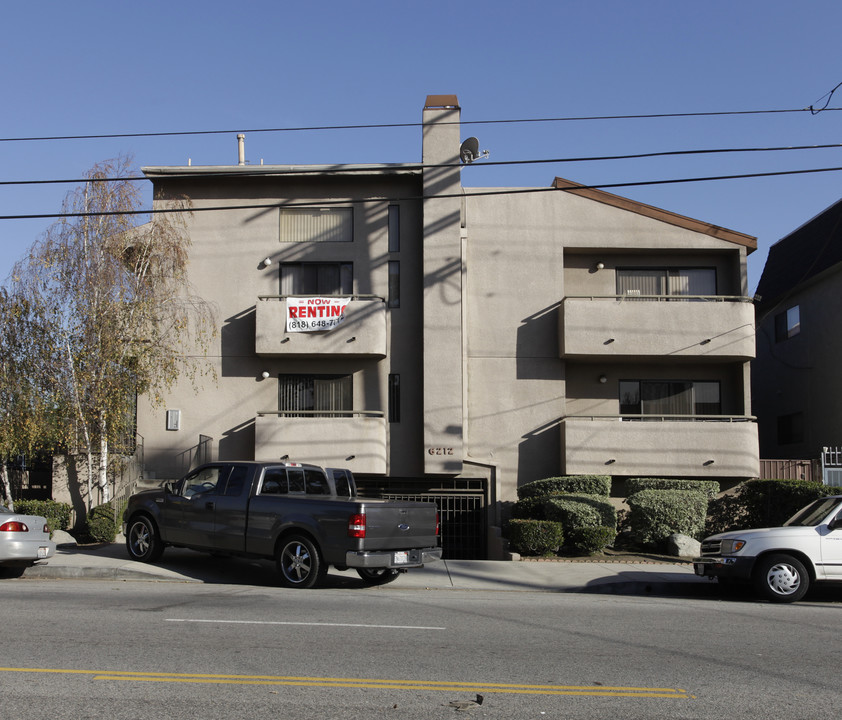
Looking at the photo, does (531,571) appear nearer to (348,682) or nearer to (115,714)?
(348,682)

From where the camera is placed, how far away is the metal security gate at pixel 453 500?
2186 cm

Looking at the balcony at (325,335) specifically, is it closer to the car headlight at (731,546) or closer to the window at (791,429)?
the car headlight at (731,546)

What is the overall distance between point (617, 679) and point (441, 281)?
1579 cm

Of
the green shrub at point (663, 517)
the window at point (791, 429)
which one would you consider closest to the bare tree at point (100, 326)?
the green shrub at point (663, 517)

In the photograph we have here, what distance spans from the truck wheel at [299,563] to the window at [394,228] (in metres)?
11.5

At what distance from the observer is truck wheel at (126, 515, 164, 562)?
14.5m

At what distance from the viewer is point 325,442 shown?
21.3 meters

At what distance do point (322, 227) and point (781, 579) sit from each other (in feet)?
48.6

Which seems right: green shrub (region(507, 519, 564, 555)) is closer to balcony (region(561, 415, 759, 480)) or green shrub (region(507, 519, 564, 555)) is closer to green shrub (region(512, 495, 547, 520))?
green shrub (region(512, 495, 547, 520))

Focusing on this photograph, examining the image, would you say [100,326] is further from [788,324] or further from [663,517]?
[788,324]

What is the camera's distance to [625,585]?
1398cm

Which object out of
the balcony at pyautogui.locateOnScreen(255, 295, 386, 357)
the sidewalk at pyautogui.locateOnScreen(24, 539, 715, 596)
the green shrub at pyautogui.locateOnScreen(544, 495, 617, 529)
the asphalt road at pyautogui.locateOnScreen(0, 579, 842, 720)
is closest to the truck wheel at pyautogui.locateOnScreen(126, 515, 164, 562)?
the sidewalk at pyautogui.locateOnScreen(24, 539, 715, 596)

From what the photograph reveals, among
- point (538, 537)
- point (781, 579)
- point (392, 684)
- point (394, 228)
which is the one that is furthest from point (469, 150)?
point (392, 684)

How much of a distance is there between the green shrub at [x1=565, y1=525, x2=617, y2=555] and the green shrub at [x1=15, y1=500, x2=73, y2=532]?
11577 millimetres
